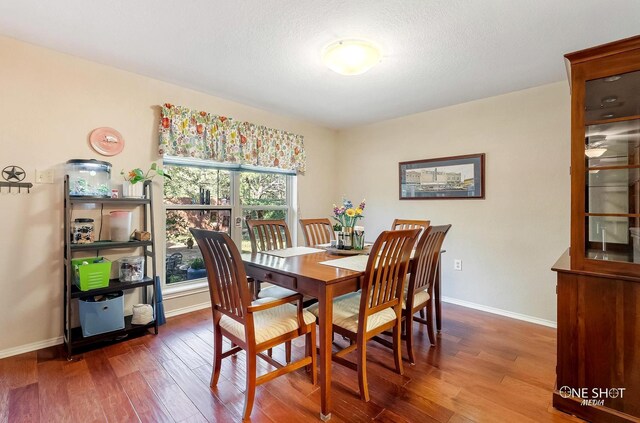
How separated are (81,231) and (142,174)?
0.68 m

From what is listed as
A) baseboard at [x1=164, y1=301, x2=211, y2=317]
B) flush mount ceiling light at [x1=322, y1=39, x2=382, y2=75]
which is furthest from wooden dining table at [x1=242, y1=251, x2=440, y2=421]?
baseboard at [x1=164, y1=301, x2=211, y2=317]

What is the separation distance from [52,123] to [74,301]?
143 cm

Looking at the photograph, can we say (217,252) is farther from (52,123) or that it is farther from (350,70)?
(52,123)

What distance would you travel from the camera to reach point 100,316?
7.73 ft

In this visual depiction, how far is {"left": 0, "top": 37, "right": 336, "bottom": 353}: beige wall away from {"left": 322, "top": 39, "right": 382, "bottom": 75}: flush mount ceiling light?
184 centimetres

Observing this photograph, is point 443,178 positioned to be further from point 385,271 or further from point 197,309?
point 197,309

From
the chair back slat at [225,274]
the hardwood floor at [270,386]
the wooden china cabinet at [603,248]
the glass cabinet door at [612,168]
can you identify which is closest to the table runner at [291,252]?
the chair back slat at [225,274]

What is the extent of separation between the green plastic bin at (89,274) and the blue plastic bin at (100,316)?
0.14 m

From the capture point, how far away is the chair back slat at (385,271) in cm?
168

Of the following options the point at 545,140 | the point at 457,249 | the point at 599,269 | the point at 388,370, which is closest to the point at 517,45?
the point at 545,140

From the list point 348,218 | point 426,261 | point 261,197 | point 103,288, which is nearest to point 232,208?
point 261,197

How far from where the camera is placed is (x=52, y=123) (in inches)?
93.3

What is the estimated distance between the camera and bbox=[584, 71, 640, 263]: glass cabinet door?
61.3 inches

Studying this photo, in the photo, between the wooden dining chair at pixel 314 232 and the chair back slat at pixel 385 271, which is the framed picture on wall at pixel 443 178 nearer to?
the wooden dining chair at pixel 314 232
